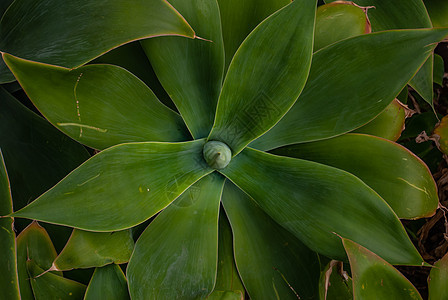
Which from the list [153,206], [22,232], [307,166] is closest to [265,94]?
[307,166]

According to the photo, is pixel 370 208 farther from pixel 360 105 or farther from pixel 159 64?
pixel 159 64

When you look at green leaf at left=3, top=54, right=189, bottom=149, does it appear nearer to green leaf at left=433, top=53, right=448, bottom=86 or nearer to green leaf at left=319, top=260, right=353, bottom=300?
green leaf at left=319, top=260, right=353, bottom=300

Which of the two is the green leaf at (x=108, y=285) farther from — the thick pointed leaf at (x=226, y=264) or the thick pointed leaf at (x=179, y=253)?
the thick pointed leaf at (x=226, y=264)

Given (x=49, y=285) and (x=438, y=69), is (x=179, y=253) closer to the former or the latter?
(x=49, y=285)

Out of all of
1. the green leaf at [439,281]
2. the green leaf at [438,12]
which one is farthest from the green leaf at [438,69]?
the green leaf at [439,281]

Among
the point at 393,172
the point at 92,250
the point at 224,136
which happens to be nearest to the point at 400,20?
the point at 393,172

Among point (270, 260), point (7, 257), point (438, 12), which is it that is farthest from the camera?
point (438, 12)

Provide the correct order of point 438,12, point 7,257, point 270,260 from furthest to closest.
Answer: point 438,12 → point 270,260 → point 7,257
